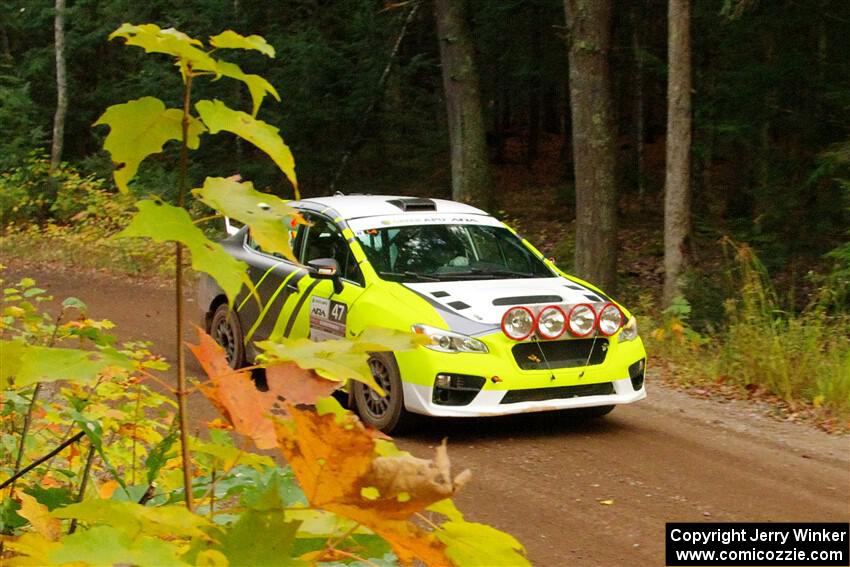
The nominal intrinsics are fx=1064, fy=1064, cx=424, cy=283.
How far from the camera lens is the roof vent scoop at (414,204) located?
9.74 metres

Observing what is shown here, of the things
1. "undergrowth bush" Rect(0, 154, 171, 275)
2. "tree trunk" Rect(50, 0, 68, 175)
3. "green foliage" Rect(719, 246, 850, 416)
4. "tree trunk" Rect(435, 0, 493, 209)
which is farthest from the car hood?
"tree trunk" Rect(50, 0, 68, 175)

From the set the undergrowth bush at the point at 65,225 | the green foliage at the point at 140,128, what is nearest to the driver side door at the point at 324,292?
the green foliage at the point at 140,128

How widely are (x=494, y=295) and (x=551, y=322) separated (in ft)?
1.81

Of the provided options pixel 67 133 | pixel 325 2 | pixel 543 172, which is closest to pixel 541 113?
pixel 543 172

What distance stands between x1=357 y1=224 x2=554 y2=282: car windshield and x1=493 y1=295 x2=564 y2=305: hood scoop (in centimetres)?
67

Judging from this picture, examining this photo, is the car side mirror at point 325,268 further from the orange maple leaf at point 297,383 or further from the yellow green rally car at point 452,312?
the orange maple leaf at point 297,383

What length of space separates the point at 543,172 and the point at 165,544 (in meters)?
30.8

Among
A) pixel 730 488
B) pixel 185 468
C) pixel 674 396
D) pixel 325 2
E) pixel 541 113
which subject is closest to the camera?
pixel 185 468

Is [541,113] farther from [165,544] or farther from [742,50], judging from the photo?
[165,544]

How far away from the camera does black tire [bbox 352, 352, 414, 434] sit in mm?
8250

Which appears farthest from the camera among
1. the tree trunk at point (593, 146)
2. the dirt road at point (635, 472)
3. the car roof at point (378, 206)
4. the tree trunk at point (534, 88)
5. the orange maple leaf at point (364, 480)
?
the tree trunk at point (534, 88)

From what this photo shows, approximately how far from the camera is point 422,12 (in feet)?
90.5

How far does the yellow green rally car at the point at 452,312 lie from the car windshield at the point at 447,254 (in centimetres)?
1

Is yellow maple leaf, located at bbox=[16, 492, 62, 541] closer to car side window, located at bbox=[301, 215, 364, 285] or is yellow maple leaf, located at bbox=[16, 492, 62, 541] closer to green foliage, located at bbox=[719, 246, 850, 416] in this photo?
car side window, located at bbox=[301, 215, 364, 285]
